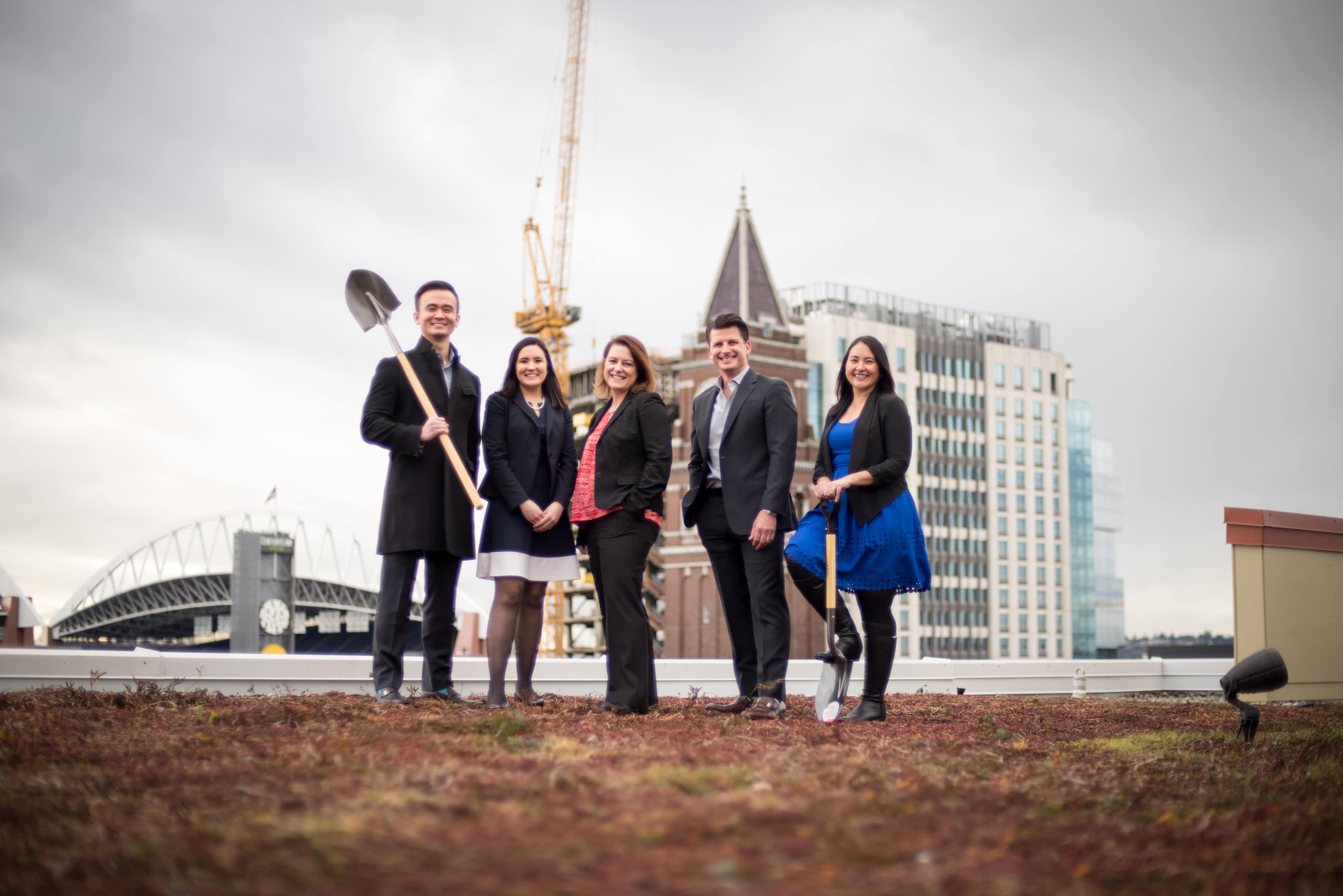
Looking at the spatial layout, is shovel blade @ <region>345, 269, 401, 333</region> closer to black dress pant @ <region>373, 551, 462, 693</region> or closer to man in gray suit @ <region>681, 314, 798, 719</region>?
black dress pant @ <region>373, 551, 462, 693</region>

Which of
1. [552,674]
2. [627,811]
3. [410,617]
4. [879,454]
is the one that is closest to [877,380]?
[879,454]

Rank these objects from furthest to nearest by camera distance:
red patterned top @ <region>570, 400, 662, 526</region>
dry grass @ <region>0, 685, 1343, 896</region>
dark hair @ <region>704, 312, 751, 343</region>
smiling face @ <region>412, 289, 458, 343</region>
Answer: smiling face @ <region>412, 289, 458, 343</region>
dark hair @ <region>704, 312, 751, 343</region>
red patterned top @ <region>570, 400, 662, 526</region>
dry grass @ <region>0, 685, 1343, 896</region>

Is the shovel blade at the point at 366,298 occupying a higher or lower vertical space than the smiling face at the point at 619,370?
higher

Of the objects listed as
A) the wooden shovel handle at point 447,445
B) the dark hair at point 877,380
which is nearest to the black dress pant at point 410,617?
the wooden shovel handle at point 447,445

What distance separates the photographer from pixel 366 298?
7215 millimetres

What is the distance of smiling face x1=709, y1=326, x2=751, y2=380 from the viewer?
655 cm

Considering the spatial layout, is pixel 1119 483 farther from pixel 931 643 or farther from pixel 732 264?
pixel 732 264

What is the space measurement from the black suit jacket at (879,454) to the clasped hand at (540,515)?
5.02 ft

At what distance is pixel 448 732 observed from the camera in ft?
14.6

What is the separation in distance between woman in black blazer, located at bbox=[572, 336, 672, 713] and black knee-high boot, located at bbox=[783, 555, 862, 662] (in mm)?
868

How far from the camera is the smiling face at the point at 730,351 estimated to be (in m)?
6.55

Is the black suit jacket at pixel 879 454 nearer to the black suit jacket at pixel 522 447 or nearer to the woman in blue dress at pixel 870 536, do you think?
the woman in blue dress at pixel 870 536

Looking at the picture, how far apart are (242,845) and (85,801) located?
906 mm

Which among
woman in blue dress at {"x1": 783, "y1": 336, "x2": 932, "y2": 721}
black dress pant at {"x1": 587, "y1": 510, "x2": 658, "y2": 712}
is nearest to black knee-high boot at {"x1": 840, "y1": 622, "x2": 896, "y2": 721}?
woman in blue dress at {"x1": 783, "y1": 336, "x2": 932, "y2": 721}
